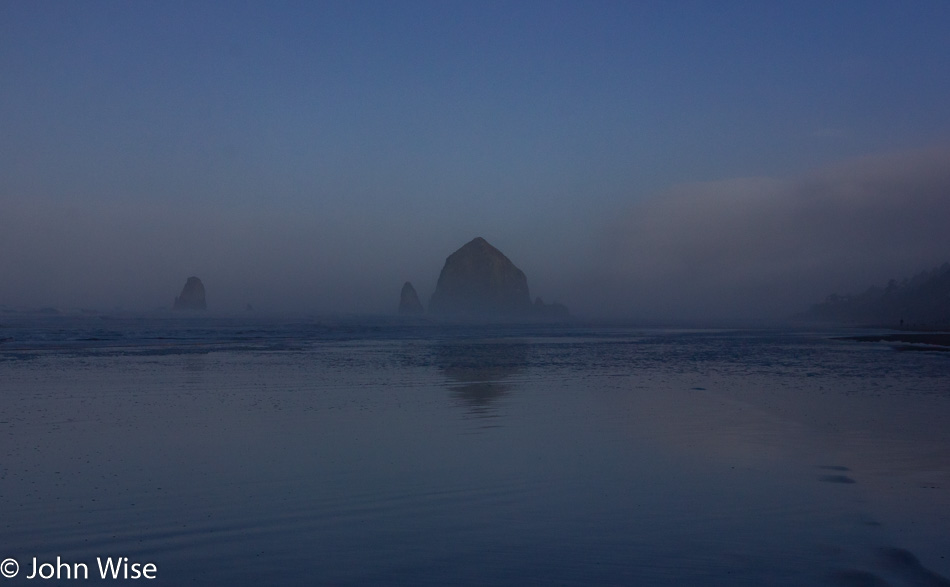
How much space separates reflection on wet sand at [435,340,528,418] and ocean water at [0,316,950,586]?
0.82 feet

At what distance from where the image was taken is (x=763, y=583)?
18.4 feet

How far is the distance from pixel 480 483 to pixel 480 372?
15.1 meters

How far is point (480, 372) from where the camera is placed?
2388 cm

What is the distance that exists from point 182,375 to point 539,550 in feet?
63.3

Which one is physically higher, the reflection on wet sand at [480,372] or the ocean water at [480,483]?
the reflection on wet sand at [480,372]

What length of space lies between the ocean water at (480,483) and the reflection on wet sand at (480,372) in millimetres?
250

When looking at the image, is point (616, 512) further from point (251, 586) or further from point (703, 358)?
point (703, 358)

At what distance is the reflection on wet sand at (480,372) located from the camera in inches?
649
